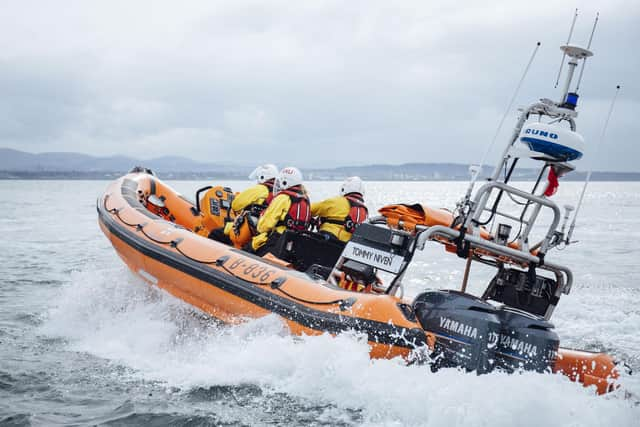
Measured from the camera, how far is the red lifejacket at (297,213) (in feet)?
16.2

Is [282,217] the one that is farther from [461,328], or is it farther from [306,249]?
[461,328]

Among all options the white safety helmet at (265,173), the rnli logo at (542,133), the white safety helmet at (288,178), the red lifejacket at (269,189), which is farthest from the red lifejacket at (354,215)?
the rnli logo at (542,133)

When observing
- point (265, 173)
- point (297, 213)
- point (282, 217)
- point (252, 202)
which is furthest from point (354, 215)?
point (265, 173)

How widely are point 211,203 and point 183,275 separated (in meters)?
1.82

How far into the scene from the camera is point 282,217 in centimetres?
491

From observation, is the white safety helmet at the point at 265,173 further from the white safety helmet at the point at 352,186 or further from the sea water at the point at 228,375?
the sea water at the point at 228,375

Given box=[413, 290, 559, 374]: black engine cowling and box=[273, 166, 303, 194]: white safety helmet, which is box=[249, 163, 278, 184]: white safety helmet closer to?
box=[273, 166, 303, 194]: white safety helmet

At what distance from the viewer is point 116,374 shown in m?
3.96

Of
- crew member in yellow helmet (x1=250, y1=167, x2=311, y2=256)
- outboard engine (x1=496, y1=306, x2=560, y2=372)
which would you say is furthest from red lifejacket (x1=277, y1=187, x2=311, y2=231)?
outboard engine (x1=496, y1=306, x2=560, y2=372)

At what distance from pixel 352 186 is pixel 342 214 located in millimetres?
293

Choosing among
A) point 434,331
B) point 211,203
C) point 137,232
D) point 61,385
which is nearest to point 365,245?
point 434,331

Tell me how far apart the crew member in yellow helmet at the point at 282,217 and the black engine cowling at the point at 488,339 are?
1877 millimetres

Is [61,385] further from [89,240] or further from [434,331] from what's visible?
[89,240]

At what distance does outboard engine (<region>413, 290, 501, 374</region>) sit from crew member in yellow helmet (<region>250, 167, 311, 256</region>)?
5.64 ft
